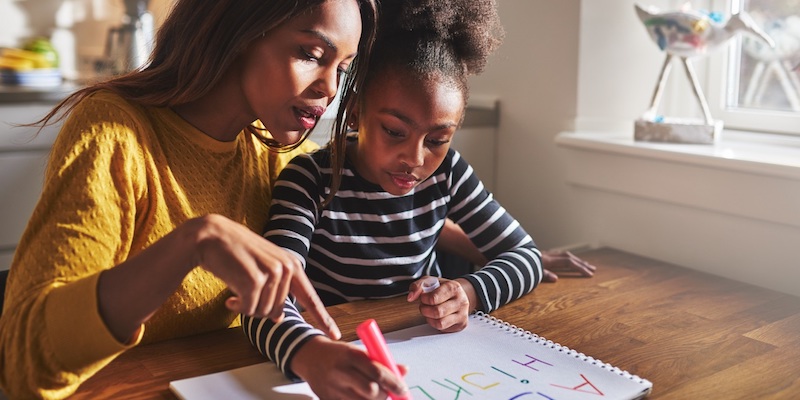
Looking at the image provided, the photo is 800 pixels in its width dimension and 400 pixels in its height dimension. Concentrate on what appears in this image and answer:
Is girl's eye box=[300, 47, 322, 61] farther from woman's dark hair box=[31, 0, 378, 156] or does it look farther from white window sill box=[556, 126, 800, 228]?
white window sill box=[556, 126, 800, 228]

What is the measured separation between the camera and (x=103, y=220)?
87 centimetres

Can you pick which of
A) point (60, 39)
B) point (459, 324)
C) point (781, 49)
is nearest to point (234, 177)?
point (459, 324)

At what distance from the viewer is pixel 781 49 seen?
1623 mm

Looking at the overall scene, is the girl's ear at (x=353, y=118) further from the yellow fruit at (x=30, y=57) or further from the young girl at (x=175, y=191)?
the yellow fruit at (x=30, y=57)

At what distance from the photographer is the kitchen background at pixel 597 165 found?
1.40 m

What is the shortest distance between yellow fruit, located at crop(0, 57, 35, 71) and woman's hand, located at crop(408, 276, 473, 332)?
160 centimetres

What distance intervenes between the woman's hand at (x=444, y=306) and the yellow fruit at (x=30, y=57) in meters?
Answer: 1.65

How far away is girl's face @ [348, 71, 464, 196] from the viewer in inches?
41.9

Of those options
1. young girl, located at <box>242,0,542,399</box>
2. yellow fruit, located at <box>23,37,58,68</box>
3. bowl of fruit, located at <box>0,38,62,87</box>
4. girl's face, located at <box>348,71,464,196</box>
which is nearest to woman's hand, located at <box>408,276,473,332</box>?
young girl, located at <box>242,0,542,399</box>

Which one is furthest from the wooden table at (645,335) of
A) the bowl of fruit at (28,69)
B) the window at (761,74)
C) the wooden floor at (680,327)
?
the bowl of fruit at (28,69)

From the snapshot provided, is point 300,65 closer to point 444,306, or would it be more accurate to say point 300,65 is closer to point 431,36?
point 431,36

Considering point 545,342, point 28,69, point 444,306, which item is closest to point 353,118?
point 444,306

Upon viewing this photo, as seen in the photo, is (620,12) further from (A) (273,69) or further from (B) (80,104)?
(B) (80,104)

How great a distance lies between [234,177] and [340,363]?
0.40 metres
